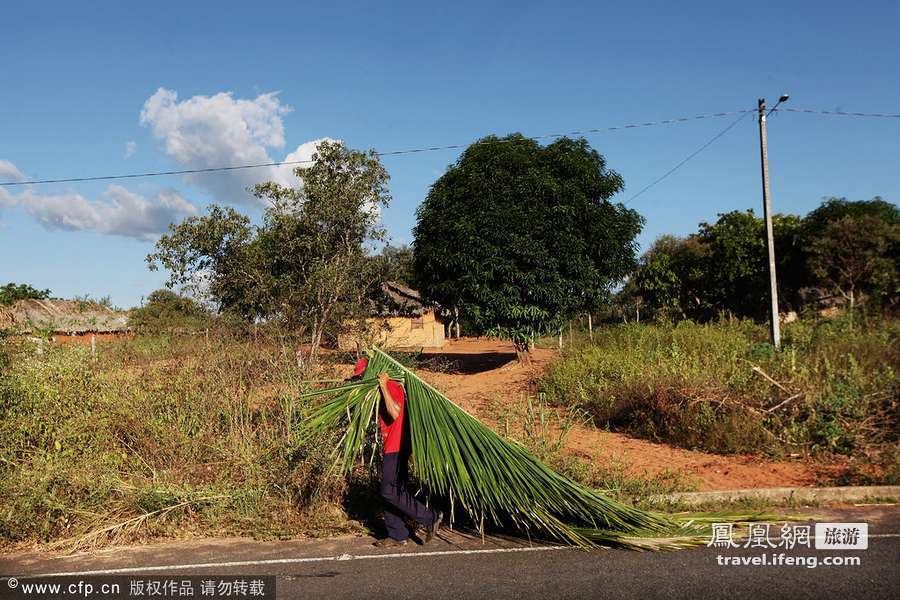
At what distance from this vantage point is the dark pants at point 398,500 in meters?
5.48

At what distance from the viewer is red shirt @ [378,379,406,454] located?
553 centimetres

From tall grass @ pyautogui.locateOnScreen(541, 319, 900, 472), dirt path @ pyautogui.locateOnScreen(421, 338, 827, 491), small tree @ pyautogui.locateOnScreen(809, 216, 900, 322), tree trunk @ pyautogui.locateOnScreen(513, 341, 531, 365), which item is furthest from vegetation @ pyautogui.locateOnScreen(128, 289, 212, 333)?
small tree @ pyautogui.locateOnScreen(809, 216, 900, 322)

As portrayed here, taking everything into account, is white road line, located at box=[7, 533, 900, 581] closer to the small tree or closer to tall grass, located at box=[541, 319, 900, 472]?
tall grass, located at box=[541, 319, 900, 472]

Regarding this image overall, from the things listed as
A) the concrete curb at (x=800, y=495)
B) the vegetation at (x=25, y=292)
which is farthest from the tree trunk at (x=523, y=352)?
the vegetation at (x=25, y=292)

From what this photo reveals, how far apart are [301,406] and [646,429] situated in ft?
18.3

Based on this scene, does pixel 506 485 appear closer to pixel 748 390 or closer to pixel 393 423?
pixel 393 423

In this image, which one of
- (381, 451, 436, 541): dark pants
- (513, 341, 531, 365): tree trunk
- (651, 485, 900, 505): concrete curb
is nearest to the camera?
(381, 451, 436, 541): dark pants

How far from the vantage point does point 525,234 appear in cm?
1591

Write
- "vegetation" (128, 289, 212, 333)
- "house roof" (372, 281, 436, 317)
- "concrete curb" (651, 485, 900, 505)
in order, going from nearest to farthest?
1. "concrete curb" (651, 485, 900, 505)
2. "vegetation" (128, 289, 212, 333)
3. "house roof" (372, 281, 436, 317)

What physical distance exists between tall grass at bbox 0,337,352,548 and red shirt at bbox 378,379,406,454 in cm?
86

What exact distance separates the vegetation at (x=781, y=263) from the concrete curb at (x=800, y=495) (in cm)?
1657

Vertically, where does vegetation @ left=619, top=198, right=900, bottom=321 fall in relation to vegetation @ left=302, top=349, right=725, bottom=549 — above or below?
above

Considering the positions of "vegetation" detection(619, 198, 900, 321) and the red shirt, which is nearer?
the red shirt

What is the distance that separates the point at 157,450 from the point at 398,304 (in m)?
11.6
